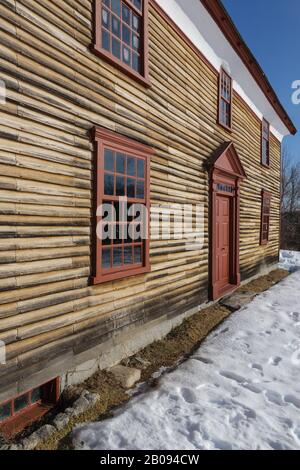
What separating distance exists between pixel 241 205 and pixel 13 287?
27.4ft

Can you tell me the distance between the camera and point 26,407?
3.72 m

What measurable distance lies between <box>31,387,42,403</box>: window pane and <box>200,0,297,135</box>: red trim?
7692 mm

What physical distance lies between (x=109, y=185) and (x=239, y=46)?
661 centimetres

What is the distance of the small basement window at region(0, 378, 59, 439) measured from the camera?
3436mm

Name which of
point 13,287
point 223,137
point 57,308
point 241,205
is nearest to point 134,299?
point 57,308

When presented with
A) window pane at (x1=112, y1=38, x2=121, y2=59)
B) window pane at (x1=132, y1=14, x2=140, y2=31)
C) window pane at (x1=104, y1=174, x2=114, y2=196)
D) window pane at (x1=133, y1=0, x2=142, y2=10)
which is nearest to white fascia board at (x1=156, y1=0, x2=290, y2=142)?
window pane at (x1=133, y1=0, x2=142, y2=10)

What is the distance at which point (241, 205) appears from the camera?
10.4 m

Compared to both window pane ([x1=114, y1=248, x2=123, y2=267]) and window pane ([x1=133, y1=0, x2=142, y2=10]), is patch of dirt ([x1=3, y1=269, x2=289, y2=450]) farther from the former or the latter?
window pane ([x1=133, y1=0, x2=142, y2=10])

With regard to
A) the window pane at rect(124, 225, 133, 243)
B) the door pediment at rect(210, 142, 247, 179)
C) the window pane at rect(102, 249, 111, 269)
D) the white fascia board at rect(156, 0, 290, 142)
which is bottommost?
the window pane at rect(102, 249, 111, 269)

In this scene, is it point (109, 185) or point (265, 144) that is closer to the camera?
point (109, 185)

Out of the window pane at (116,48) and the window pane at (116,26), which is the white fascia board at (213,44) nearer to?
the window pane at (116,26)

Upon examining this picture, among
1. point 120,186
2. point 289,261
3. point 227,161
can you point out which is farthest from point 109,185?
point 289,261

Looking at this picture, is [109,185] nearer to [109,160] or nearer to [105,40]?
[109,160]
